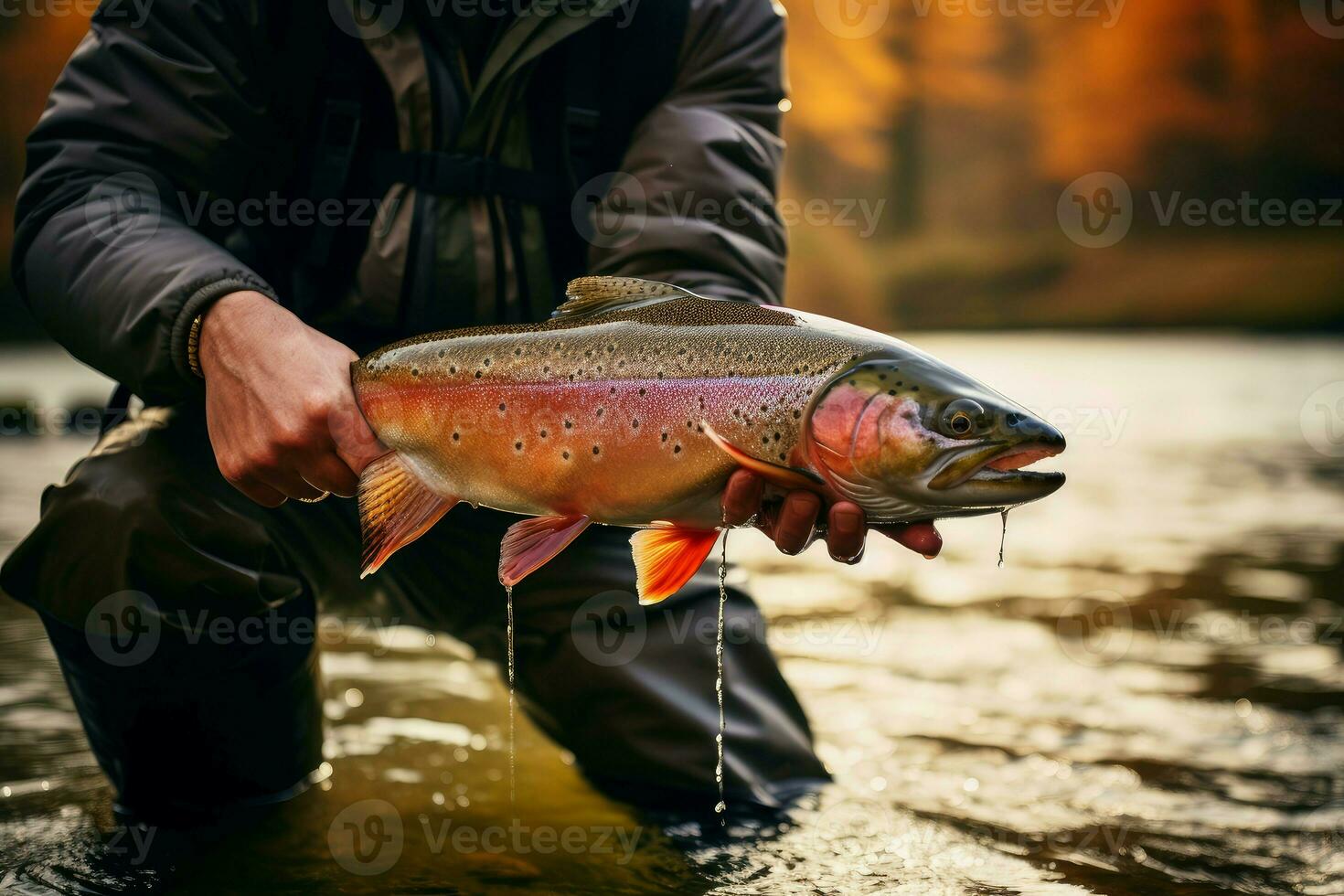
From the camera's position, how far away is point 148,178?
2.33m

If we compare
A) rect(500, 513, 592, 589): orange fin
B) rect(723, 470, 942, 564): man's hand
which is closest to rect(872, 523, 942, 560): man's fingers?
rect(723, 470, 942, 564): man's hand

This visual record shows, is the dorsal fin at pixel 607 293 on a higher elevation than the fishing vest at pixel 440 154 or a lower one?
lower

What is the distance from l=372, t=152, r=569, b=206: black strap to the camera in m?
2.46

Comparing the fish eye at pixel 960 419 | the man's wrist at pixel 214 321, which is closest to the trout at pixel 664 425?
the fish eye at pixel 960 419

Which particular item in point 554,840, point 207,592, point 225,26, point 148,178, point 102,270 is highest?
point 225,26

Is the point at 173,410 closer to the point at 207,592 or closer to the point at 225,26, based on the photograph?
the point at 207,592

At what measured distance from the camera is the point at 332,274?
254cm

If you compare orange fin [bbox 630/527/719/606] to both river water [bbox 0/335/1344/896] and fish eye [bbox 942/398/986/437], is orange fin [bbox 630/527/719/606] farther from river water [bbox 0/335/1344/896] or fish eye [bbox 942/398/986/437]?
river water [bbox 0/335/1344/896]

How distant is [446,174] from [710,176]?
591 mm

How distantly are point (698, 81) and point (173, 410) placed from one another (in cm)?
137

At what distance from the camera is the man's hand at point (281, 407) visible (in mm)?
1896

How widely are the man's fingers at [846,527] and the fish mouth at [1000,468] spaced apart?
0.13 m

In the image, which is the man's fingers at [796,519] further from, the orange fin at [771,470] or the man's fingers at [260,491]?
the man's fingers at [260,491]

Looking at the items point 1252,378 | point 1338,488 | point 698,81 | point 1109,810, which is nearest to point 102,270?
point 698,81
